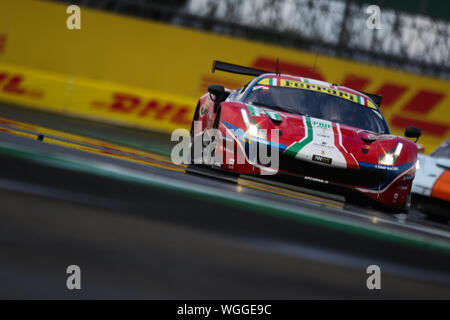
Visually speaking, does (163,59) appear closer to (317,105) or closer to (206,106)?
(206,106)

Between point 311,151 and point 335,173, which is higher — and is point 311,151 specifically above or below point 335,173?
above

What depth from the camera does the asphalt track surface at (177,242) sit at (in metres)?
1.96

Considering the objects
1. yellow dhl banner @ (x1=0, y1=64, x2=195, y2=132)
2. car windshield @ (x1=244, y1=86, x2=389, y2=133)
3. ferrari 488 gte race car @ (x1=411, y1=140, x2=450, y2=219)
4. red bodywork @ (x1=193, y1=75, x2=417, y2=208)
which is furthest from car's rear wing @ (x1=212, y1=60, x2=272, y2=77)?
yellow dhl banner @ (x1=0, y1=64, x2=195, y2=132)

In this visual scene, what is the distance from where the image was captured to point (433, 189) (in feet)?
23.1

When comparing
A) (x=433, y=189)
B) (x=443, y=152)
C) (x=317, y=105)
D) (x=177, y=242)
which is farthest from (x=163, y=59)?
(x=177, y=242)

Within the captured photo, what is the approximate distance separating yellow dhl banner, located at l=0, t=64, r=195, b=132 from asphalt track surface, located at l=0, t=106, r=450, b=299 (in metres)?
13.8

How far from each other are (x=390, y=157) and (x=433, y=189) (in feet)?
4.43

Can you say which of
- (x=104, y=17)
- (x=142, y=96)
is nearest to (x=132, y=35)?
(x=104, y=17)

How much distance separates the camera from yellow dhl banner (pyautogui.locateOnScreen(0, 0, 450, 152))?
18.0m

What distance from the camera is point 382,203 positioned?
596 cm

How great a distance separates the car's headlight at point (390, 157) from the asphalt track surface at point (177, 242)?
3773 millimetres

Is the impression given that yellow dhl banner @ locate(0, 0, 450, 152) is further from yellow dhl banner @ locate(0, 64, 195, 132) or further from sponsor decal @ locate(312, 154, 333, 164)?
sponsor decal @ locate(312, 154, 333, 164)

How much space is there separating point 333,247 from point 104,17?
17.2 meters
